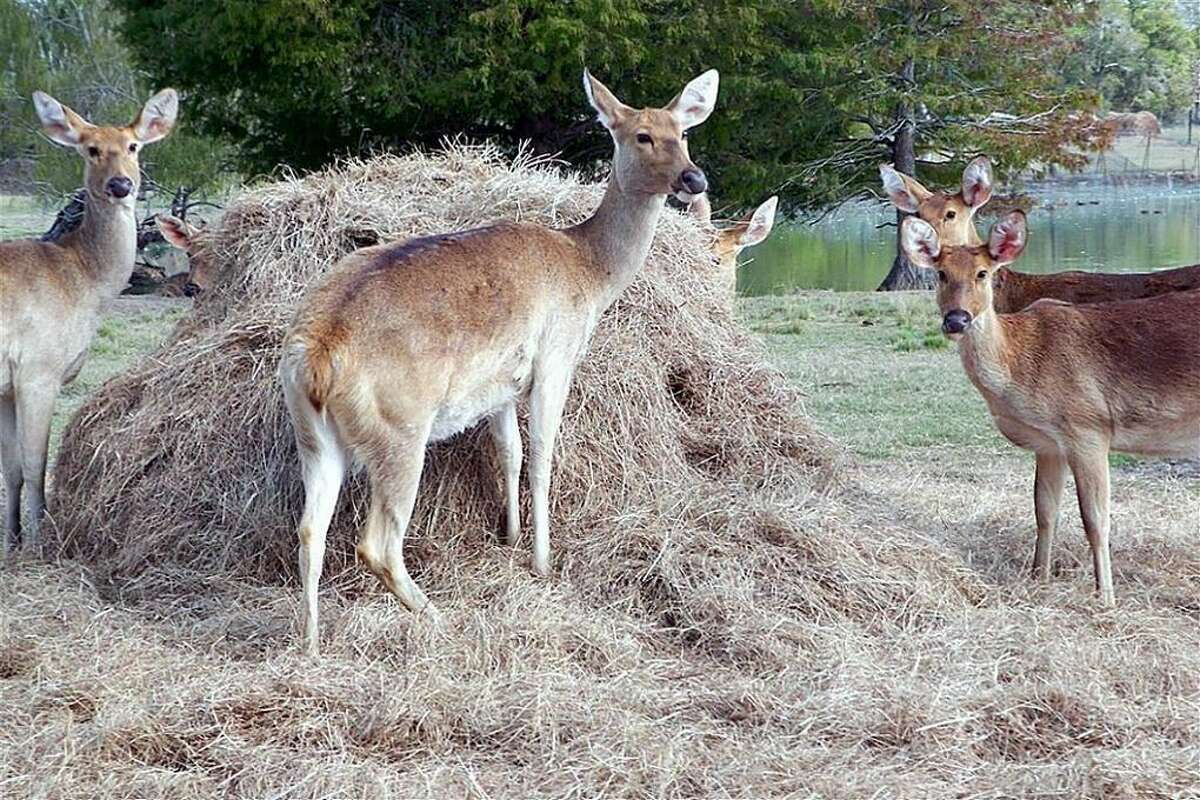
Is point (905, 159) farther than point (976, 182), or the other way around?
point (905, 159)

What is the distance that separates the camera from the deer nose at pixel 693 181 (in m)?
6.54

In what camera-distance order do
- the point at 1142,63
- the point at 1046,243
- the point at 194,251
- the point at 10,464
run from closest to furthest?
the point at 10,464, the point at 194,251, the point at 1046,243, the point at 1142,63

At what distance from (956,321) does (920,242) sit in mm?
438

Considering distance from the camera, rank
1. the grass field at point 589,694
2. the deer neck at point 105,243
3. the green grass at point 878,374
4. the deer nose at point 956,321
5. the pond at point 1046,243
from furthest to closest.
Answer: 1. the pond at point 1046,243
2. the green grass at point 878,374
3. the deer neck at point 105,243
4. the deer nose at point 956,321
5. the grass field at point 589,694

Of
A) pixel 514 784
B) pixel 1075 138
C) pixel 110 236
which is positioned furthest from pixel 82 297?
pixel 1075 138

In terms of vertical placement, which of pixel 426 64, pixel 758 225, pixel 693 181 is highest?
pixel 426 64

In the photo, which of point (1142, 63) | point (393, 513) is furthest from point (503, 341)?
point (1142, 63)

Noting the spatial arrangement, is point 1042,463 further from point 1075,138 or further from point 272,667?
point 1075,138

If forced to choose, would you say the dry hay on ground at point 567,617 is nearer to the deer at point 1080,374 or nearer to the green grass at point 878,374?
the deer at point 1080,374

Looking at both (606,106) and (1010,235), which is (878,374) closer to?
(1010,235)

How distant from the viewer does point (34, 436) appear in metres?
7.53

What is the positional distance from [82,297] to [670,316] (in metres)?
2.79

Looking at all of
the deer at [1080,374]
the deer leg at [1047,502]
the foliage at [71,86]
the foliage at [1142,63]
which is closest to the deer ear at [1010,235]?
the deer at [1080,374]

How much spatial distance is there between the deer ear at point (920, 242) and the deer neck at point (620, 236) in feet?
3.38
